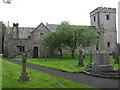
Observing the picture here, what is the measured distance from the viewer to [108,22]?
39.8 metres

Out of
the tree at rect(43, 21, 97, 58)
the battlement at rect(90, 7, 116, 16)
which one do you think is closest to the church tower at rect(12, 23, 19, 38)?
the tree at rect(43, 21, 97, 58)

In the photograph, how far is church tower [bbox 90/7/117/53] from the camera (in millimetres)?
38906

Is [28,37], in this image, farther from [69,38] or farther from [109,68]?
[109,68]

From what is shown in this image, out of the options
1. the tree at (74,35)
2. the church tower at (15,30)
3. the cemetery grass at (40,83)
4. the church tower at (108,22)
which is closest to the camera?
the cemetery grass at (40,83)

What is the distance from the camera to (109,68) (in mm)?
11617

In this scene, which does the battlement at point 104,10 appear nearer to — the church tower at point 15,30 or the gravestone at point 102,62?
the church tower at point 15,30

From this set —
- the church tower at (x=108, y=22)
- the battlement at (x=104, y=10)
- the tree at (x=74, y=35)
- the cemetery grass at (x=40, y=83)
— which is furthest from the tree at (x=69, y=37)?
the cemetery grass at (x=40, y=83)

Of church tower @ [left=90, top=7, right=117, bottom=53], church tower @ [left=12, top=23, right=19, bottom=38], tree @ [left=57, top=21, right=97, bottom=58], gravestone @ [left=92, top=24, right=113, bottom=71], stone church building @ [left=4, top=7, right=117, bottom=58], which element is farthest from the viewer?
church tower @ [left=90, top=7, right=117, bottom=53]

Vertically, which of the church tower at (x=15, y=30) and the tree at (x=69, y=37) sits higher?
the church tower at (x=15, y=30)

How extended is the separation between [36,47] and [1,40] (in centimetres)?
1838

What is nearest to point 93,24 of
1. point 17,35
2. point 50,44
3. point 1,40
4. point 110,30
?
point 110,30

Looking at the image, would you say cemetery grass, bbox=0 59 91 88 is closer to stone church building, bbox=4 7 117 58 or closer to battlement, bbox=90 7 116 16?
stone church building, bbox=4 7 117 58

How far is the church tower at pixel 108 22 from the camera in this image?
3891 cm

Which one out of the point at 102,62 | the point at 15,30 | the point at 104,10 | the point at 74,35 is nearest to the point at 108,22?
the point at 104,10
